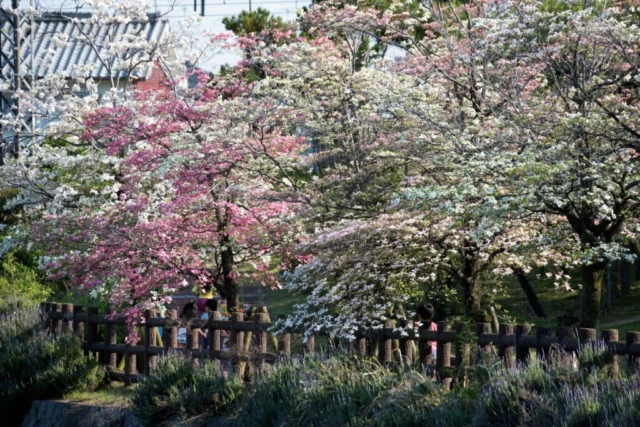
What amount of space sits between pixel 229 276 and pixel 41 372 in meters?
3.32

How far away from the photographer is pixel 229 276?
15812 millimetres

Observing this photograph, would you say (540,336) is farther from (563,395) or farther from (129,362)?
(129,362)

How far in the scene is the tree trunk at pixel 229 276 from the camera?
15.6 m


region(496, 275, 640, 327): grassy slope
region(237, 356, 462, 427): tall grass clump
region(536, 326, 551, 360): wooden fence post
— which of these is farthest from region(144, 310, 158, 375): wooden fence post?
region(496, 275, 640, 327): grassy slope

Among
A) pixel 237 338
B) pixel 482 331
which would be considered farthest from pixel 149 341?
pixel 482 331

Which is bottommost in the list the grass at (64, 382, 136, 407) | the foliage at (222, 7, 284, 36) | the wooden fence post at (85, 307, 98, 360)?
the grass at (64, 382, 136, 407)

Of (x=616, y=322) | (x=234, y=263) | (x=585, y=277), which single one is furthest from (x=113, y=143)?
(x=616, y=322)

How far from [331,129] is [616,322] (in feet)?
34.9

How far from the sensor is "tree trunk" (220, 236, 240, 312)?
1565 cm

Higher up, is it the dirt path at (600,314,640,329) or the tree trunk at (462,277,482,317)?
the tree trunk at (462,277,482,317)

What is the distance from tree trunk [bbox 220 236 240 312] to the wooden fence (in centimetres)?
162

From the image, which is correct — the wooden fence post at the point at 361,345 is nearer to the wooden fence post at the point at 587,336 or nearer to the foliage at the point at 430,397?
the foliage at the point at 430,397

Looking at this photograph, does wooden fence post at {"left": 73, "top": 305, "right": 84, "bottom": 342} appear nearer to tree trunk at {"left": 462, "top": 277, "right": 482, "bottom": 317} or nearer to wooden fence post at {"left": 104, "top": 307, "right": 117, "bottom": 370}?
wooden fence post at {"left": 104, "top": 307, "right": 117, "bottom": 370}

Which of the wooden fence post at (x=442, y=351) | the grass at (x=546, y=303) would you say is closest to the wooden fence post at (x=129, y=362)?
the wooden fence post at (x=442, y=351)
